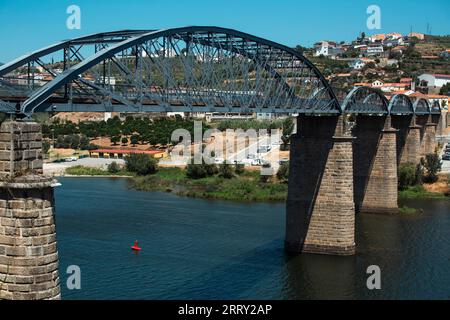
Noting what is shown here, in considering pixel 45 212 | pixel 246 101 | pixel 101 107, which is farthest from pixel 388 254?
pixel 45 212

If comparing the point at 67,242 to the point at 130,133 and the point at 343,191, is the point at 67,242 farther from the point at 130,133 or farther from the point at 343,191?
the point at 130,133

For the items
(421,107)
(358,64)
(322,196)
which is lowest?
(322,196)

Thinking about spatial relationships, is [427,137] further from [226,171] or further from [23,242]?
[23,242]

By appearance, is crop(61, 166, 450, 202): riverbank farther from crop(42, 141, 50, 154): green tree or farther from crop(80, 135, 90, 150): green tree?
crop(80, 135, 90, 150): green tree

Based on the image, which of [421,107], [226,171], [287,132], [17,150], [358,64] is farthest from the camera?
[358,64]

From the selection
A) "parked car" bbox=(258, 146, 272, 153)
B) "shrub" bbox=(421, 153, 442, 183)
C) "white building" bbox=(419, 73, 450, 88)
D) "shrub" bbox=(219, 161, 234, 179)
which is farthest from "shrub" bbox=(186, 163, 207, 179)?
"white building" bbox=(419, 73, 450, 88)

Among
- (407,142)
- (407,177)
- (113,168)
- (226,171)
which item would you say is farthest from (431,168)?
(113,168)

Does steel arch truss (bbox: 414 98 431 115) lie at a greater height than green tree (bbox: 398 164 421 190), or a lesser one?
greater
